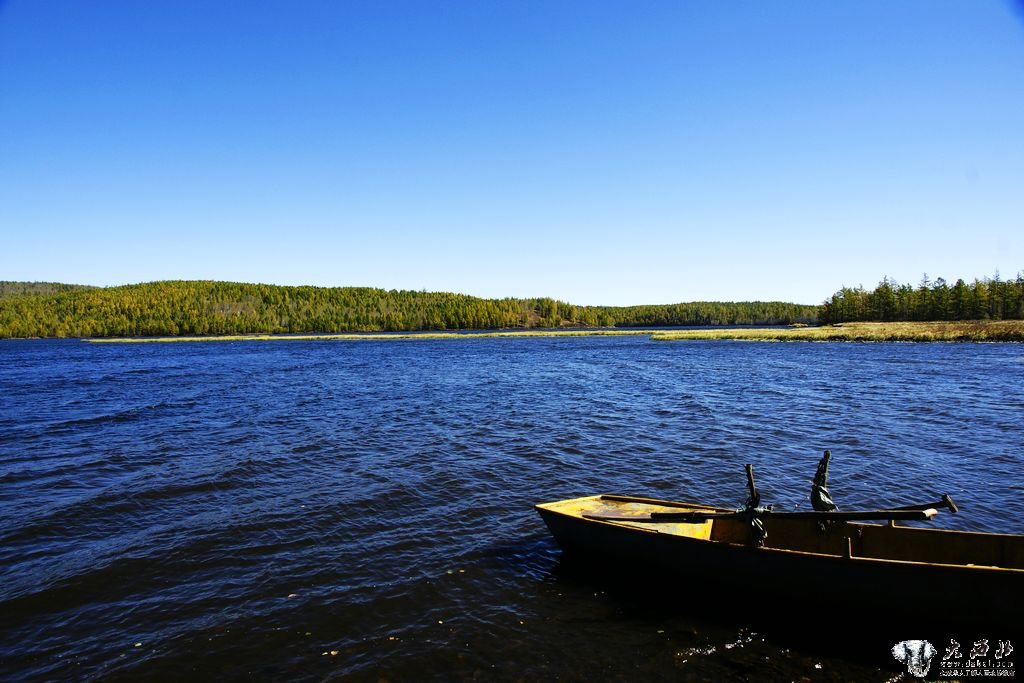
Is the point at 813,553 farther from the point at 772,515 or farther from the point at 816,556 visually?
the point at 772,515

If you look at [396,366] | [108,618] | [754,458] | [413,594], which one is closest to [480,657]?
[413,594]

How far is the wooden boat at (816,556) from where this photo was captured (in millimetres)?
9750

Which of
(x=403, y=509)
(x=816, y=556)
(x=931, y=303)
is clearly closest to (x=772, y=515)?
(x=816, y=556)

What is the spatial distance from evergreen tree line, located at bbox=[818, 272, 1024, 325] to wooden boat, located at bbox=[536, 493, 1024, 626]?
499ft

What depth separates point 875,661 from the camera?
10039mm

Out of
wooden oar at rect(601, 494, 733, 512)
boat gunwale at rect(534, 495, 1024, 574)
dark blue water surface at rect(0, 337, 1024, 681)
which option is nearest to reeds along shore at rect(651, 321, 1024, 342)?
dark blue water surface at rect(0, 337, 1024, 681)

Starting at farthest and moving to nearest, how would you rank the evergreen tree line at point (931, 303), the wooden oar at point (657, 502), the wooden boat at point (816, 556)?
the evergreen tree line at point (931, 303) < the wooden oar at point (657, 502) < the wooden boat at point (816, 556)

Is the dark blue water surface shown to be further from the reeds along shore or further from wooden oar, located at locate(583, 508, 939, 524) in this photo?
the reeds along shore

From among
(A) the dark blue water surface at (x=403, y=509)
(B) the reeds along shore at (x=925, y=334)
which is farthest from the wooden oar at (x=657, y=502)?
(B) the reeds along shore at (x=925, y=334)

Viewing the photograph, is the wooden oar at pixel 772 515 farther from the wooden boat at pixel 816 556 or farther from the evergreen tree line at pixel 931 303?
the evergreen tree line at pixel 931 303

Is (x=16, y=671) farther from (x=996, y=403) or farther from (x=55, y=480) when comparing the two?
(x=996, y=403)

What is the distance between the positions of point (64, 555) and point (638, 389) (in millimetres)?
39543

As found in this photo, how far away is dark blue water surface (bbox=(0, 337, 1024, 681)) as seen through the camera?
10.5m

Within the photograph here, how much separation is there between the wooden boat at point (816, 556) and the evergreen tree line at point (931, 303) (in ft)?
499
